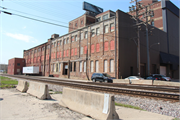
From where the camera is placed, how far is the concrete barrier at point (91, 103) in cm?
431

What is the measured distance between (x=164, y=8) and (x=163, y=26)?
19.5 feet

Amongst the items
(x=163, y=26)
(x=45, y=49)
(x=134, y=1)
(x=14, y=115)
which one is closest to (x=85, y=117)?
(x=14, y=115)

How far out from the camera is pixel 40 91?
321 inches

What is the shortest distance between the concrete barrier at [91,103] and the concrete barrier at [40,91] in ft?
6.30

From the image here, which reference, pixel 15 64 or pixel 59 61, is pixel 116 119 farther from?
pixel 15 64

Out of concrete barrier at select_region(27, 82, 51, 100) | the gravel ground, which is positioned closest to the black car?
the gravel ground

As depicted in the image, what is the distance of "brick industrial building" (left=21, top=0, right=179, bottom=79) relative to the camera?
2877 cm

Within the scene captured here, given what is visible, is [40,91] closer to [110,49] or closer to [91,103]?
[91,103]

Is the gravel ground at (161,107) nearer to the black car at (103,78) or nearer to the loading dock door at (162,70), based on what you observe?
the black car at (103,78)

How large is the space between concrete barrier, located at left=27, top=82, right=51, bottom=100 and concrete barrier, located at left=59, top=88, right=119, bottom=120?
192cm

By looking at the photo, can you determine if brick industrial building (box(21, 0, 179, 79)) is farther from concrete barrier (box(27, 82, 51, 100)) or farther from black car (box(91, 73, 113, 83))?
concrete barrier (box(27, 82, 51, 100))

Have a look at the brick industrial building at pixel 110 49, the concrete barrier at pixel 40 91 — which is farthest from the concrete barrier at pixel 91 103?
the brick industrial building at pixel 110 49

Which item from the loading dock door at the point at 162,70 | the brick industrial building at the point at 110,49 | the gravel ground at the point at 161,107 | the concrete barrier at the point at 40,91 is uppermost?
the brick industrial building at the point at 110,49

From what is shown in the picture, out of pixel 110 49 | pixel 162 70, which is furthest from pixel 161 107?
pixel 162 70
